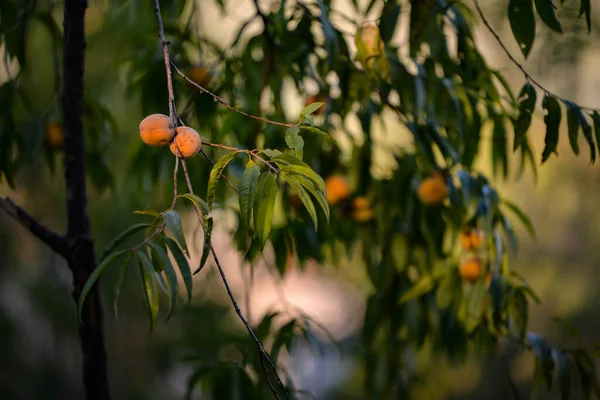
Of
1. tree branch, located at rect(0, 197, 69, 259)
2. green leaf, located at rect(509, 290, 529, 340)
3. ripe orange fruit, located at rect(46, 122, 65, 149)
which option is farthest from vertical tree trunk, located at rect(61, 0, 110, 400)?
green leaf, located at rect(509, 290, 529, 340)

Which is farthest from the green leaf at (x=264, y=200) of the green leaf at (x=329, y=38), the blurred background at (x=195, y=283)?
the blurred background at (x=195, y=283)

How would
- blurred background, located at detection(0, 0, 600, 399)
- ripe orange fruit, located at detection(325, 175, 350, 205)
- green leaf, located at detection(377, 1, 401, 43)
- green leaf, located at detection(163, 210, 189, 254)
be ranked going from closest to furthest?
green leaf, located at detection(163, 210, 189, 254) → green leaf, located at detection(377, 1, 401, 43) → ripe orange fruit, located at detection(325, 175, 350, 205) → blurred background, located at detection(0, 0, 600, 399)

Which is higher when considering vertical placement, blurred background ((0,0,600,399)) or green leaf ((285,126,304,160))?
green leaf ((285,126,304,160))

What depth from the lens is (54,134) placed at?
0.95 meters

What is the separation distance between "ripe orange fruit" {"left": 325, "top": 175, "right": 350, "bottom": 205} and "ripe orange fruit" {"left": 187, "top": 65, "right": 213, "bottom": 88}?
0.24 meters

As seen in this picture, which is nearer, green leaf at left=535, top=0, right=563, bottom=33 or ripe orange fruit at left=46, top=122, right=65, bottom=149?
green leaf at left=535, top=0, right=563, bottom=33

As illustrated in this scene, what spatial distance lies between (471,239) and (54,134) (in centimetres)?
64

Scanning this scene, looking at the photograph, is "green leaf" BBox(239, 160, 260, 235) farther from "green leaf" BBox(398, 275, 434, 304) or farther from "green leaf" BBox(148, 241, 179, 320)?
"green leaf" BBox(398, 275, 434, 304)

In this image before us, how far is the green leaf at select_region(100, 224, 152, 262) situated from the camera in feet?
1.55

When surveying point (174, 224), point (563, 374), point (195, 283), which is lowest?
point (195, 283)

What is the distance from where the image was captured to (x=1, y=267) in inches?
111

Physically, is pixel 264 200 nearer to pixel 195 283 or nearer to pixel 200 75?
pixel 200 75

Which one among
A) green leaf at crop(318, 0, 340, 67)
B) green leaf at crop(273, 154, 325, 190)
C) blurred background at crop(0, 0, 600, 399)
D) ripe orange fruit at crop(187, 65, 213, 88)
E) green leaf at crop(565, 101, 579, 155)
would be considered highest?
green leaf at crop(318, 0, 340, 67)

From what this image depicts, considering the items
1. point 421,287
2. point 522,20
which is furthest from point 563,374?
point 522,20
